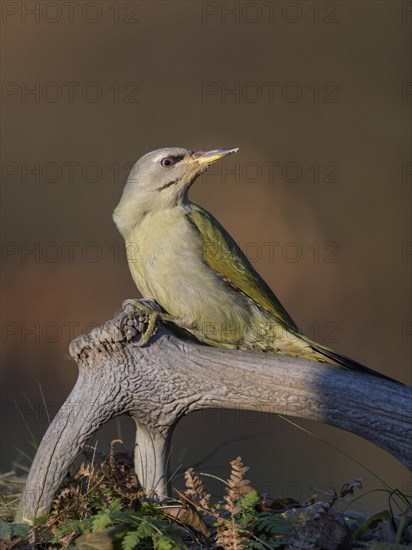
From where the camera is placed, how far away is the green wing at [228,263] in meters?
4.92

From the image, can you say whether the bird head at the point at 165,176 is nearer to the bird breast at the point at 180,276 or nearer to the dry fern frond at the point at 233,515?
the bird breast at the point at 180,276

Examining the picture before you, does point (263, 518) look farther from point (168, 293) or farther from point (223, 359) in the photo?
point (168, 293)

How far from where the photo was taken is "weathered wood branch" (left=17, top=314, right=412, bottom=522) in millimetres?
4031

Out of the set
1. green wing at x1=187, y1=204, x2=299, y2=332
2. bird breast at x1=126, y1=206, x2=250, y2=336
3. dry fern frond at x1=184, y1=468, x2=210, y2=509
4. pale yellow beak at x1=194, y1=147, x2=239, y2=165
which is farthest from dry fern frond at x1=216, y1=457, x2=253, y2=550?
pale yellow beak at x1=194, y1=147, x2=239, y2=165

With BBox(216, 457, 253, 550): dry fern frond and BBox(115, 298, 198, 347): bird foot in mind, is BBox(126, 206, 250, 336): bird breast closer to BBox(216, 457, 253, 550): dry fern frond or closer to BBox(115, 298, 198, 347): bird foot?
BBox(115, 298, 198, 347): bird foot

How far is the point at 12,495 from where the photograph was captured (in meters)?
4.66

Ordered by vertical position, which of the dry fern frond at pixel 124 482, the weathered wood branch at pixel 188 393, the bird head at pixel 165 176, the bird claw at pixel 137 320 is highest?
the bird head at pixel 165 176

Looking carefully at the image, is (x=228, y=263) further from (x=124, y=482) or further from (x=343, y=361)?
(x=124, y=482)

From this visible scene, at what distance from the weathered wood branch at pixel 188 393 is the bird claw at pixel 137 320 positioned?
3cm

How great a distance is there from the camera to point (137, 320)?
4281 millimetres

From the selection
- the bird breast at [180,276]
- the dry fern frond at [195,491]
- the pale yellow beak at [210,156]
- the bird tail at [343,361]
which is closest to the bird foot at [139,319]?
the bird breast at [180,276]

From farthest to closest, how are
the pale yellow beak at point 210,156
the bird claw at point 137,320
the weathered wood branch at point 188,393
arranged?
the pale yellow beak at point 210,156
the bird claw at point 137,320
the weathered wood branch at point 188,393

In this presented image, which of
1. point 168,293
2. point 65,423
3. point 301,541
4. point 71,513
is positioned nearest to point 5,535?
point 71,513

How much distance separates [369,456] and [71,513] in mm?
5639
